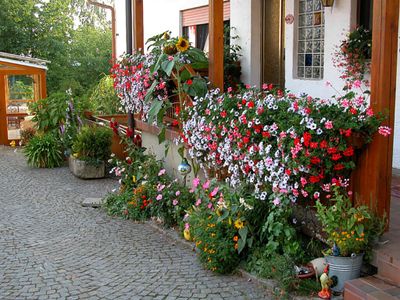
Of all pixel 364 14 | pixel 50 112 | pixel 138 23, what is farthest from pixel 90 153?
pixel 364 14

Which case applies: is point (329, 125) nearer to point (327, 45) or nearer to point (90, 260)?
point (90, 260)

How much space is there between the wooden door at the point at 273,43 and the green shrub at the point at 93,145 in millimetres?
2987

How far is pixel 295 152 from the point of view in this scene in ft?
13.4

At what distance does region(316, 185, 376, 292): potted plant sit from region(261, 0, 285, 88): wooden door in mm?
5172

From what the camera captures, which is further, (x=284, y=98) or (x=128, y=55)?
(x=128, y=55)

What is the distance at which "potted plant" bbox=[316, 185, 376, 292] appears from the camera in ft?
13.2

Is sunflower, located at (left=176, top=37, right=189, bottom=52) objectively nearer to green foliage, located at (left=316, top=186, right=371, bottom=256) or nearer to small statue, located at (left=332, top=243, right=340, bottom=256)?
green foliage, located at (left=316, top=186, right=371, bottom=256)

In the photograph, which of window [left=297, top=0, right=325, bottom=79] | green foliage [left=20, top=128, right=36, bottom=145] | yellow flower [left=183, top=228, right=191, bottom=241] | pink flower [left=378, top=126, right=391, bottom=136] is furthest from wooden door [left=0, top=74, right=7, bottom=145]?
pink flower [left=378, top=126, right=391, bottom=136]

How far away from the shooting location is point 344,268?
4.09m

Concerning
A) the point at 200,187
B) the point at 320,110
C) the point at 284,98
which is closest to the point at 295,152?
the point at 320,110

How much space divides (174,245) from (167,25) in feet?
25.3

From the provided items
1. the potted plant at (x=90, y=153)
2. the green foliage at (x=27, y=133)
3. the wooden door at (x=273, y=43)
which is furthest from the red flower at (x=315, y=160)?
the green foliage at (x=27, y=133)

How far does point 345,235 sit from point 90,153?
6602mm

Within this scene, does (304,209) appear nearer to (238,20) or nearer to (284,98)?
(284,98)
